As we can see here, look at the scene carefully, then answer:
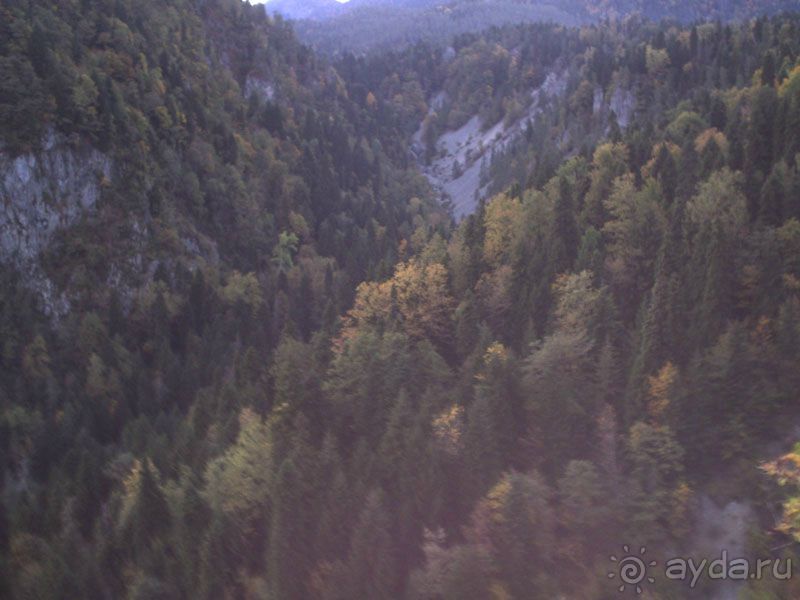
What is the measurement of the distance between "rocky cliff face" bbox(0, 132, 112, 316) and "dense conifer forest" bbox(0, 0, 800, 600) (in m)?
0.37

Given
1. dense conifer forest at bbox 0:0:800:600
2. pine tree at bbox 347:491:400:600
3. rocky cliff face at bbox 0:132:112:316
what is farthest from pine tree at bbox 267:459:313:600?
rocky cliff face at bbox 0:132:112:316

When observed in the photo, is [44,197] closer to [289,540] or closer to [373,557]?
[289,540]

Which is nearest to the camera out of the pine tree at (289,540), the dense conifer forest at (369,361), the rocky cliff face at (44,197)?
the dense conifer forest at (369,361)

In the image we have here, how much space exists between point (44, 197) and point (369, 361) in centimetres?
6904

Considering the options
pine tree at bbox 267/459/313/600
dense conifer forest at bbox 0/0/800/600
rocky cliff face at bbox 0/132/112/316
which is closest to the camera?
dense conifer forest at bbox 0/0/800/600

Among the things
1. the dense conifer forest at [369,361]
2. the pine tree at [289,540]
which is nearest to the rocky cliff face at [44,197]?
the dense conifer forest at [369,361]

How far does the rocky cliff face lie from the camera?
94.3m

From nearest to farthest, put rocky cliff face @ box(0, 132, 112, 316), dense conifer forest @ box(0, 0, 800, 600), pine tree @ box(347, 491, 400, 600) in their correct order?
dense conifer forest @ box(0, 0, 800, 600) < pine tree @ box(347, 491, 400, 600) < rocky cliff face @ box(0, 132, 112, 316)

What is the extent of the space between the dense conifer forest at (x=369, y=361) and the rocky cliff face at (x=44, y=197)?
37 cm

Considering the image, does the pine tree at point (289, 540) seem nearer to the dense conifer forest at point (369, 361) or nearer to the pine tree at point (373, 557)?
the dense conifer forest at point (369, 361)

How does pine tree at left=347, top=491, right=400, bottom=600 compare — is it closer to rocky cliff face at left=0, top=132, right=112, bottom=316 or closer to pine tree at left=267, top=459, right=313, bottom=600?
pine tree at left=267, top=459, right=313, bottom=600

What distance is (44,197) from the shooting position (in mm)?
98438

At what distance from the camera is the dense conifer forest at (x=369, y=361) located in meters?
35.0

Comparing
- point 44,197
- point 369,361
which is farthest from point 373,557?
point 44,197
